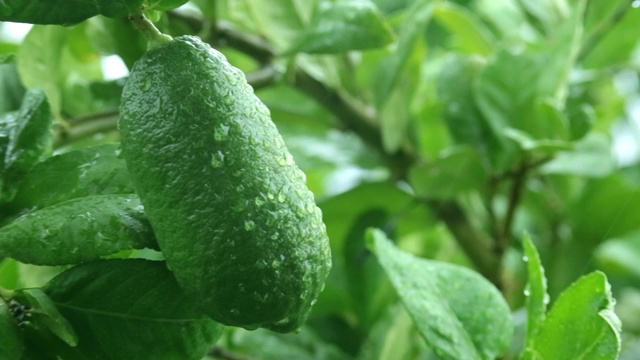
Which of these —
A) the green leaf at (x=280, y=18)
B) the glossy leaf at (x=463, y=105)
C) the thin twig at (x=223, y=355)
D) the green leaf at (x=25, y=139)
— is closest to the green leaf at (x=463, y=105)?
the glossy leaf at (x=463, y=105)

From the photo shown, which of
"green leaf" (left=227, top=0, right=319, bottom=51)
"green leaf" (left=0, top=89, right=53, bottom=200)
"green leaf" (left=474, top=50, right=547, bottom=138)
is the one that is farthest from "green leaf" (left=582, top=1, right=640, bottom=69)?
"green leaf" (left=0, top=89, right=53, bottom=200)

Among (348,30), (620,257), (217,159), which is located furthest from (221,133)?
(620,257)

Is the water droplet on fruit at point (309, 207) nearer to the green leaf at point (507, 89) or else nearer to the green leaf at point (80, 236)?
the green leaf at point (80, 236)

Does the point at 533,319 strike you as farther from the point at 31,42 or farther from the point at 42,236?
the point at 31,42

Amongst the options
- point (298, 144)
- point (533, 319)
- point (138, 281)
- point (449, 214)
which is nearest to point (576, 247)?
point (449, 214)

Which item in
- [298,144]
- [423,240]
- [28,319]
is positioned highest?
[28,319]

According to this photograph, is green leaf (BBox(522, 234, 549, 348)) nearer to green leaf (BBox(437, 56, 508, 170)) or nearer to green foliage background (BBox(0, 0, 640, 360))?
green foliage background (BBox(0, 0, 640, 360))

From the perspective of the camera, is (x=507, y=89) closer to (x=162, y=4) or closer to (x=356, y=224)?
(x=356, y=224)
